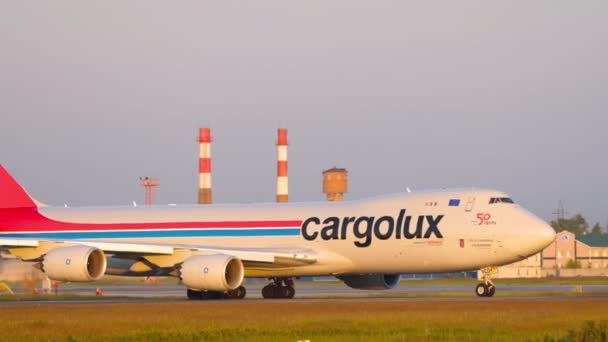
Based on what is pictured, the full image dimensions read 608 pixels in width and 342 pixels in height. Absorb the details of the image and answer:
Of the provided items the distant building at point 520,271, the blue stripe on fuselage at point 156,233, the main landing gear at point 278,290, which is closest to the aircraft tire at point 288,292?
the main landing gear at point 278,290

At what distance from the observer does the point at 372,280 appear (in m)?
49.6

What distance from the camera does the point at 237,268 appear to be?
46.5 m

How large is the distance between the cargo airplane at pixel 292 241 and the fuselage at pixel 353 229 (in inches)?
1.6

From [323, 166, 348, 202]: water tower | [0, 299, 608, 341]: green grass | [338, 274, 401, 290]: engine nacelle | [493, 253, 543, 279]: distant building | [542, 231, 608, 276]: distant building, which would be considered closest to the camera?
[0, 299, 608, 341]: green grass

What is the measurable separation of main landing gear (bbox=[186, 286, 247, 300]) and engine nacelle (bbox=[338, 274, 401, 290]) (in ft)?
14.7

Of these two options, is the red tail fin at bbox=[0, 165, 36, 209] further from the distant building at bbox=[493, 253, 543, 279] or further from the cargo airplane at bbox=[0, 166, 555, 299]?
the distant building at bbox=[493, 253, 543, 279]

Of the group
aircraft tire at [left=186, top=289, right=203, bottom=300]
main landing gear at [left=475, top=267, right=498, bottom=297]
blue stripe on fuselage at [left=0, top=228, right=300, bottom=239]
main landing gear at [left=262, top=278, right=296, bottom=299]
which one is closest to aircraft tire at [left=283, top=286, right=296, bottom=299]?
main landing gear at [left=262, top=278, right=296, bottom=299]

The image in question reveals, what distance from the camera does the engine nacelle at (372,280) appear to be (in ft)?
162

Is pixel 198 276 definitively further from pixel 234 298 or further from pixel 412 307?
pixel 412 307

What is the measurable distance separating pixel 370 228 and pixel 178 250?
305 inches

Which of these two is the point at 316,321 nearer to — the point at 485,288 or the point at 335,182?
the point at 485,288

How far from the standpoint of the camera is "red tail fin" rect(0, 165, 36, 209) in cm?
5409

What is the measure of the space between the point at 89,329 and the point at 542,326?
1080 centimetres

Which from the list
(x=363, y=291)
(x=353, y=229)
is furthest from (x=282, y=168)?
(x=353, y=229)
